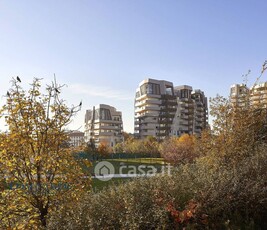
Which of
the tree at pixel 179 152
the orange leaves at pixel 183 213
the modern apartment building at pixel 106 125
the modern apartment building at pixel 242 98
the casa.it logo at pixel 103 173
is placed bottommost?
the casa.it logo at pixel 103 173

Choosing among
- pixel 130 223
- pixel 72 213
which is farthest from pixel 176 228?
pixel 72 213

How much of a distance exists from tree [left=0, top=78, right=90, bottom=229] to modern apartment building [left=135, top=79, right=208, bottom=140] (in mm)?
68342

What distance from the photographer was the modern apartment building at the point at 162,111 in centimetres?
7600

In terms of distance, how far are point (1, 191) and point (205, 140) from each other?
A: 8008 millimetres

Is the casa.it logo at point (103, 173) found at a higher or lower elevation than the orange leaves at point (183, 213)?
lower

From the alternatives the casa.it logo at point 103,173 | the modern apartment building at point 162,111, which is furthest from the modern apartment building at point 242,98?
the modern apartment building at point 162,111

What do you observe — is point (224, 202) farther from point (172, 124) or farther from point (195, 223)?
point (172, 124)

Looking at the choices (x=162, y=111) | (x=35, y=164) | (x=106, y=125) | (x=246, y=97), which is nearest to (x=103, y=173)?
(x=246, y=97)

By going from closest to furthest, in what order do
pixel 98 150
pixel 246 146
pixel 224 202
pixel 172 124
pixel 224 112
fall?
pixel 224 202
pixel 246 146
pixel 224 112
pixel 98 150
pixel 172 124

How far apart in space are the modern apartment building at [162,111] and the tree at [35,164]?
6834cm

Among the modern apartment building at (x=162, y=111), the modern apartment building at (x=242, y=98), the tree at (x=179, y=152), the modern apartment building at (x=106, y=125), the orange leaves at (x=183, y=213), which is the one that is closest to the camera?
the orange leaves at (x=183, y=213)

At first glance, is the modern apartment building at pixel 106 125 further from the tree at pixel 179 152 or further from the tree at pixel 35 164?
the tree at pixel 35 164

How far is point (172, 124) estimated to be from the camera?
76.1m

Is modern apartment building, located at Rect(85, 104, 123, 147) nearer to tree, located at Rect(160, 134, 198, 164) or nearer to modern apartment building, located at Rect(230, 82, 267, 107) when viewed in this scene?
tree, located at Rect(160, 134, 198, 164)
